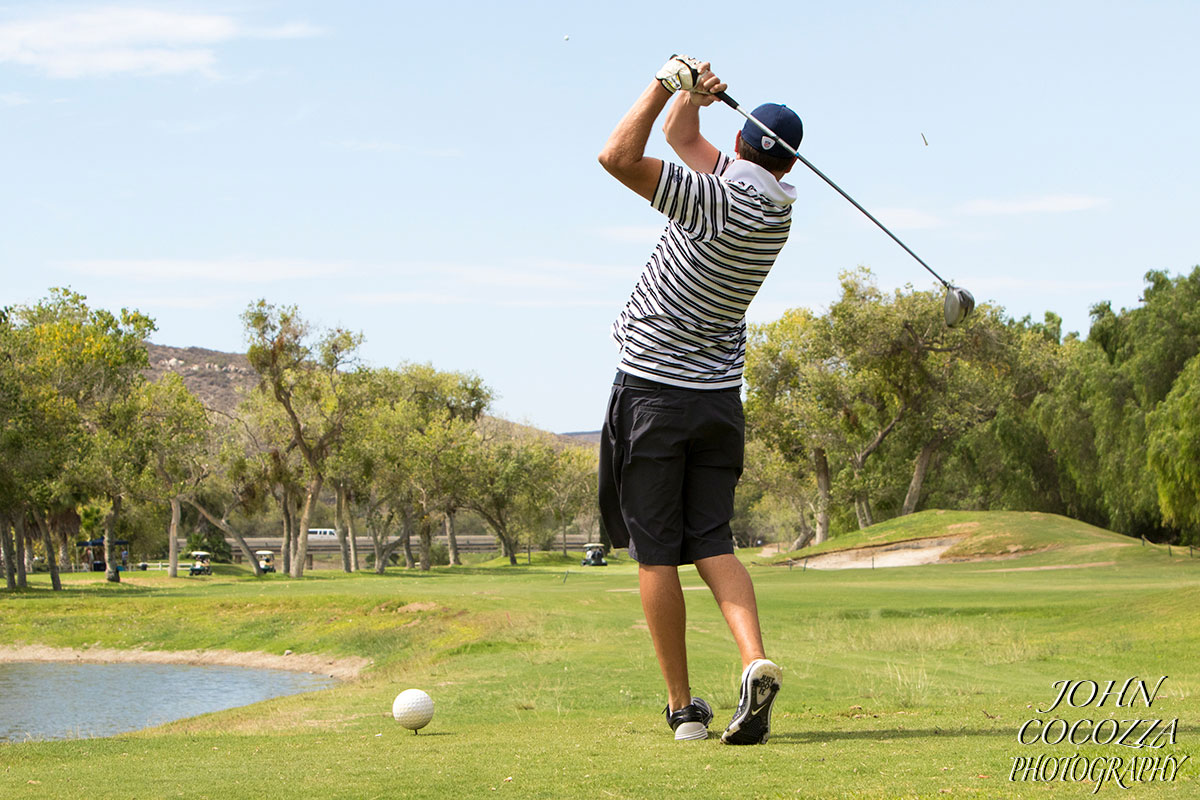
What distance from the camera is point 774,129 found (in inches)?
199

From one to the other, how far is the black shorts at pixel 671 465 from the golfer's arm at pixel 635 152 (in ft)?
2.92

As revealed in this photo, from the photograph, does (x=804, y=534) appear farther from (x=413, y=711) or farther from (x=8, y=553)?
(x=413, y=711)

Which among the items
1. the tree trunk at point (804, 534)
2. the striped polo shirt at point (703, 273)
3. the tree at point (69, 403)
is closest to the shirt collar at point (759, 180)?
the striped polo shirt at point (703, 273)

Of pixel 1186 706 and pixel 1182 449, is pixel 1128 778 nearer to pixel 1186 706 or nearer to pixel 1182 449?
pixel 1186 706

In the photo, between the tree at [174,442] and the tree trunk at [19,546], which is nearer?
the tree trunk at [19,546]

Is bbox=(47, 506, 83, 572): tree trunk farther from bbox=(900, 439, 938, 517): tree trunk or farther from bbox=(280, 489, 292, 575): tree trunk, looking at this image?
bbox=(900, 439, 938, 517): tree trunk

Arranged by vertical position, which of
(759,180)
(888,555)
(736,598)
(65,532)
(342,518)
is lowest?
(888,555)

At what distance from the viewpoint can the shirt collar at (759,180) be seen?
15.8ft

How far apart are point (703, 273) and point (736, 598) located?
4.62 feet

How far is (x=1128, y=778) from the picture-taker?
141 inches

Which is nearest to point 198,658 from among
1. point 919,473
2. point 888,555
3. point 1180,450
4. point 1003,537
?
point 888,555

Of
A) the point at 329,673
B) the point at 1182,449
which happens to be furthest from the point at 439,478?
the point at 329,673

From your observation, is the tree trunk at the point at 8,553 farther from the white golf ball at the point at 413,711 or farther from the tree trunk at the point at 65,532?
the white golf ball at the point at 413,711

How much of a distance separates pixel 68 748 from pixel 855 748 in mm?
4345
